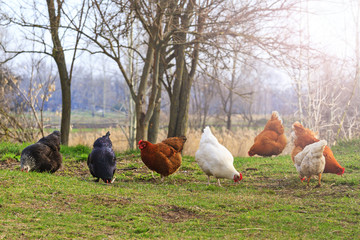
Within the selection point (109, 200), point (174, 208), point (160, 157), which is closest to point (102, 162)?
point (160, 157)

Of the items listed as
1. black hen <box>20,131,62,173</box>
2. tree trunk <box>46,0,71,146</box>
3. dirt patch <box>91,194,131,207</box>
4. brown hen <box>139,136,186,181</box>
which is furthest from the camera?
tree trunk <box>46,0,71,146</box>

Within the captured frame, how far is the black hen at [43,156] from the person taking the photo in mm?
6793

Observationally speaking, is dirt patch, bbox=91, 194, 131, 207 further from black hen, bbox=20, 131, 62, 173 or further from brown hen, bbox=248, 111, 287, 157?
brown hen, bbox=248, 111, 287, 157

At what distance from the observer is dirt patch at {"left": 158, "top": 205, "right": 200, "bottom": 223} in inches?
185

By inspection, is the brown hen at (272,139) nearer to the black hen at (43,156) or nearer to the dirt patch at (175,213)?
the black hen at (43,156)

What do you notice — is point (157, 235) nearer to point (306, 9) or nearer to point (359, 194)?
point (359, 194)

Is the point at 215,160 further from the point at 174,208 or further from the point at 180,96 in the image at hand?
the point at 180,96

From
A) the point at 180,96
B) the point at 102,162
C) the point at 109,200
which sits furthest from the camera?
the point at 180,96

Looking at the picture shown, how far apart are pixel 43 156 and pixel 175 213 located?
125 inches

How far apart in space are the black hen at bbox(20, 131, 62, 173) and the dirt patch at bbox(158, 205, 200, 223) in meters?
2.86

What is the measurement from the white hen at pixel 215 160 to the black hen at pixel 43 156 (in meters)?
2.73

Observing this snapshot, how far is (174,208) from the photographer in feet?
16.9

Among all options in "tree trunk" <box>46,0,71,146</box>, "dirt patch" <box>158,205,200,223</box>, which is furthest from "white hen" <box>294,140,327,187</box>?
"tree trunk" <box>46,0,71,146</box>

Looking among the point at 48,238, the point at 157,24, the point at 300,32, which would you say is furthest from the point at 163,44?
the point at 48,238
